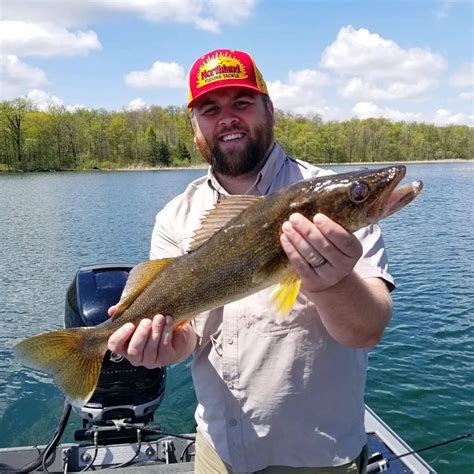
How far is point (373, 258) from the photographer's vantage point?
2.64 m

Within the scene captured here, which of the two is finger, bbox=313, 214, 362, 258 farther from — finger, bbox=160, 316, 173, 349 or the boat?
the boat

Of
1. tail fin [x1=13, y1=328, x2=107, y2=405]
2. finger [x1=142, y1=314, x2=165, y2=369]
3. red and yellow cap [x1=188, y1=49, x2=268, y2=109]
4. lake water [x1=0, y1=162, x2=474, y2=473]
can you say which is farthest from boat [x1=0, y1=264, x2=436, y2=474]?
lake water [x1=0, y1=162, x2=474, y2=473]

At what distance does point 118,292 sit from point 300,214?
2.94 metres

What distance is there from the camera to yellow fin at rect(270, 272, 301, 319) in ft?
8.05

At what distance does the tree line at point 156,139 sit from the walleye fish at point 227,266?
9252 centimetres

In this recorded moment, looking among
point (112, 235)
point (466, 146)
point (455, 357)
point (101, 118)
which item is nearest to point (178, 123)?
point (101, 118)

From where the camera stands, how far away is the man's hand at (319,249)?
7.08 feet

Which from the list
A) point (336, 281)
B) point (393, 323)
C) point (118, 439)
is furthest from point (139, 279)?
point (393, 323)

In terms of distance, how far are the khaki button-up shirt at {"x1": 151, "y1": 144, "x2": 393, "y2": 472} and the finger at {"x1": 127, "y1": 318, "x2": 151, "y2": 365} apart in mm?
371

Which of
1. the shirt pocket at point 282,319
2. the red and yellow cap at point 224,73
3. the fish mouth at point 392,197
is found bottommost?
the shirt pocket at point 282,319

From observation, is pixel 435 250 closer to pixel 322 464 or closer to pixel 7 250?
pixel 7 250

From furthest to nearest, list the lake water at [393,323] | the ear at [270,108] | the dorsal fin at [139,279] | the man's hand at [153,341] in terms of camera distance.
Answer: the lake water at [393,323] → the ear at [270,108] → the dorsal fin at [139,279] → the man's hand at [153,341]

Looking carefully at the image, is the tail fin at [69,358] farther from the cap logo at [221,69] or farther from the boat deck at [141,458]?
the cap logo at [221,69]

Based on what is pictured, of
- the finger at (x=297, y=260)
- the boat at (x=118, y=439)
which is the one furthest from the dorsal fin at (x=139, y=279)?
the boat at (x=118, y=439)
